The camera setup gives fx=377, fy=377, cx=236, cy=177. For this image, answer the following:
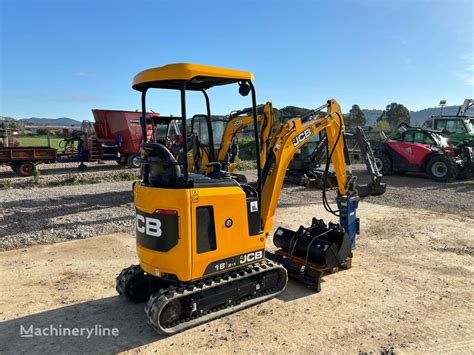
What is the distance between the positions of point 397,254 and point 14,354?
17.8ft

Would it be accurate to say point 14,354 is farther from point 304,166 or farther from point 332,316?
point 304,166

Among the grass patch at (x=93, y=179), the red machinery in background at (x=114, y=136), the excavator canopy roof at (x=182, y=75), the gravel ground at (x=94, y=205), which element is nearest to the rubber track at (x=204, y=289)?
the excavator canopy roof at (x=182, y=75)

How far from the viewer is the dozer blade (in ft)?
16.4

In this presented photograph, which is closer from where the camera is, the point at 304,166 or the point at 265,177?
the point at 265,177

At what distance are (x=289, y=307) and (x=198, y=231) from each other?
4.96 ft

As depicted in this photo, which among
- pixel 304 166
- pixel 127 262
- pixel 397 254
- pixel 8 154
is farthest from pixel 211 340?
pixel 8 154

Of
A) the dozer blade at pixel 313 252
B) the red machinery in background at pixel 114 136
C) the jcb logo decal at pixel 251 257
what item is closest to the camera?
the jcb logo decal at pixel 251 257

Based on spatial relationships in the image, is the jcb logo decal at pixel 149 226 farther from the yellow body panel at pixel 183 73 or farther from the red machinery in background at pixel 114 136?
the red machinery in background at pixel 114 136

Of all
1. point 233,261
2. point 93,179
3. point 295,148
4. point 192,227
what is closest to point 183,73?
point 192,227

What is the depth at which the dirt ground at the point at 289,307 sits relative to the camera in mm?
3639

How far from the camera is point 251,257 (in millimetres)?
4312

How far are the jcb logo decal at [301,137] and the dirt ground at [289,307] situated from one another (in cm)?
192

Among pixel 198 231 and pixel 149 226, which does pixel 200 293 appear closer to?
pixel 198 231

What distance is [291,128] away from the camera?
5.09 meters
